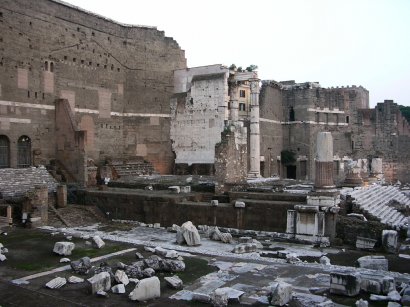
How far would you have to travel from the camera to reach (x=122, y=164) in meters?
28.1

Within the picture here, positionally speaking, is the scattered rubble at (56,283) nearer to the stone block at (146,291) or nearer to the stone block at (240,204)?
the stone block at (146,291)

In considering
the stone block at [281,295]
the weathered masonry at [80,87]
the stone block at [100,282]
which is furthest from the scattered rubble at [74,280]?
the weathered masonry at [80,87]

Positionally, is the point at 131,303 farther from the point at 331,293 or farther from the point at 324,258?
the point at 324,258

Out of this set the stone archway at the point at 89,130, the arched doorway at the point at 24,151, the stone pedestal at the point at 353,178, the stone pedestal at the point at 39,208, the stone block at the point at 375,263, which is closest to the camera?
the stone block at the point at 375,263

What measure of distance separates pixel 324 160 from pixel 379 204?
4635 millimetres

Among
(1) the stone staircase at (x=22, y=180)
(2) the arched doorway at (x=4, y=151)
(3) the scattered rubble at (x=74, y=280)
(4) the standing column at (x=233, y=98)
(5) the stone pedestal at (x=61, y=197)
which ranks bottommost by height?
(3) the scattered rubble at (x=74, y=280)

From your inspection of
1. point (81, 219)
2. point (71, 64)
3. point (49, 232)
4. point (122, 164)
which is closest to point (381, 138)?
point (122, 164)

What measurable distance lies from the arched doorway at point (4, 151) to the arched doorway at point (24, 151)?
692 mm

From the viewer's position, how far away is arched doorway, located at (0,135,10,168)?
21844 millimetres

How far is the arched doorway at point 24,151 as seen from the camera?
74.9 ft

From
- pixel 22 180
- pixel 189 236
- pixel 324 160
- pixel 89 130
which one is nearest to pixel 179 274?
pixel 189 236

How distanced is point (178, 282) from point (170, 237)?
20.0ft

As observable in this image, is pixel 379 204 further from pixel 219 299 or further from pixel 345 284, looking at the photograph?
pixel 219 299

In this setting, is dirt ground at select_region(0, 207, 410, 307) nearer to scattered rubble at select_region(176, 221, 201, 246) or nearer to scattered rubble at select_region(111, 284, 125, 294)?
scattered rubble at select_region(111, 284, 125, 294)
